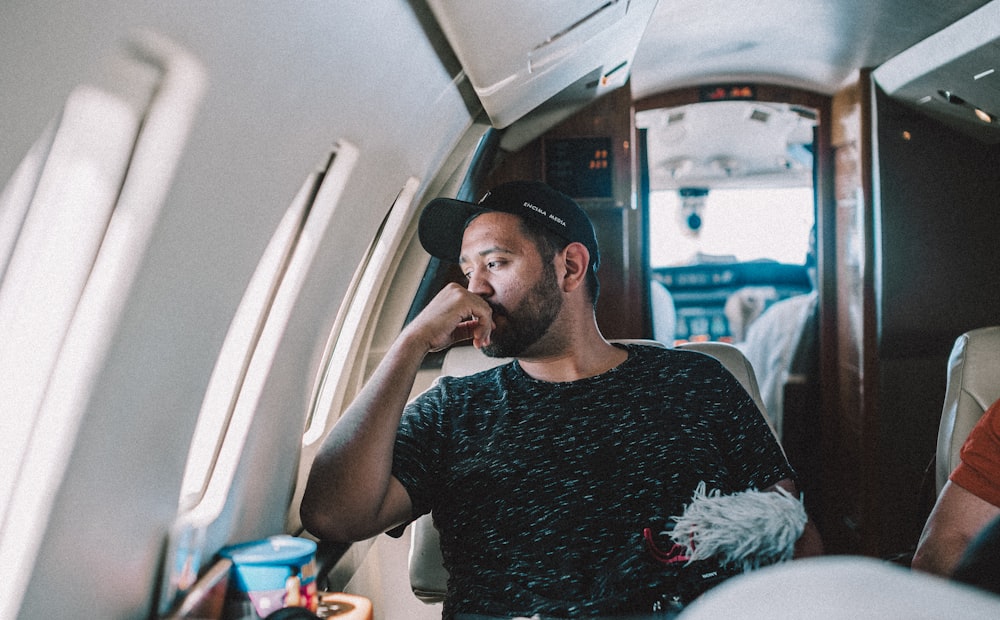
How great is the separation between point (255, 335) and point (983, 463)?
166cm

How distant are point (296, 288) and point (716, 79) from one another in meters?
3.19

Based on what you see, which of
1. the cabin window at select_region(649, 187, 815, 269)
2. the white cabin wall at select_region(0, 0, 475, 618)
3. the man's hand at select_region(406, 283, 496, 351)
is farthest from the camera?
the cabin window at select_region(649, 187, 815, 269)

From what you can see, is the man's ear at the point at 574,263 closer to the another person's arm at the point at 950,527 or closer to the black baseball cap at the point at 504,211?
the black baseball cap at the point at 504,211

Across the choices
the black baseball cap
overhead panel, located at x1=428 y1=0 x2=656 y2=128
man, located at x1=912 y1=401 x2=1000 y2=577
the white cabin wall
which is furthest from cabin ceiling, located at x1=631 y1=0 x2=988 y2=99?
the white cabin wall

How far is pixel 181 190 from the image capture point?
110 centimetres

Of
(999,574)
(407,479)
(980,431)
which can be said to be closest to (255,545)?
(407,479)

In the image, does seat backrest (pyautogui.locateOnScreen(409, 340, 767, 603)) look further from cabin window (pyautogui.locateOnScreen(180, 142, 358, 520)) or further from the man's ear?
cabin window (pyautogui.locateOnScreen(180, 142, 358, 520))

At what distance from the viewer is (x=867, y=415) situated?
3908 mm

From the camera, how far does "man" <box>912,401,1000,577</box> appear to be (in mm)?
1742

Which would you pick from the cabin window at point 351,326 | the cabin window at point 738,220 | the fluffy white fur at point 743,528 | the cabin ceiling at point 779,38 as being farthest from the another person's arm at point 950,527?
the cabin window at point 738,220

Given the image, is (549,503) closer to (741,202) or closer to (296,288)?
(296,288)

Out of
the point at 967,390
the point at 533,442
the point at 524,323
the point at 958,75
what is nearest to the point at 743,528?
the point at 533,442

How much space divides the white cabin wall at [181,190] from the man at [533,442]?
12.3 inches

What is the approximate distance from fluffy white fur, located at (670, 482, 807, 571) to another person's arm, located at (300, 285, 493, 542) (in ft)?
2.09
